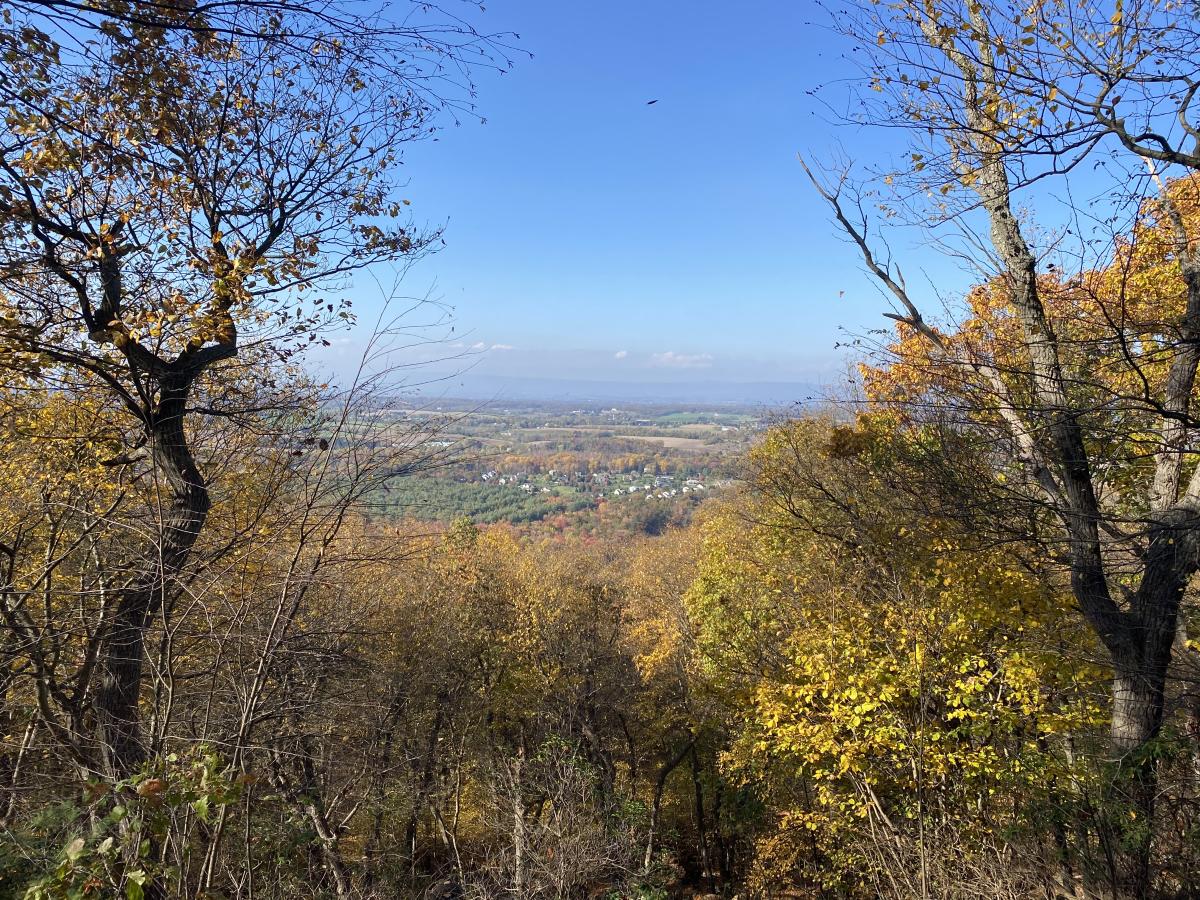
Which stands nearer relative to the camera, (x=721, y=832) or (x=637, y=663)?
(x=721, y=832)

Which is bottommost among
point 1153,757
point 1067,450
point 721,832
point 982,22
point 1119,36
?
point 721,832

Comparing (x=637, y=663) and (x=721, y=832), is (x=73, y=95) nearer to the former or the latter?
(x=637, y=663)

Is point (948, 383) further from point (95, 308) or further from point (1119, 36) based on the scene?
point (95, 308)

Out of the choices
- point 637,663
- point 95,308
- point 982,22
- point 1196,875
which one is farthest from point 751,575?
point 95,308

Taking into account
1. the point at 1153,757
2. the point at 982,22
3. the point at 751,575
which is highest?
the point at 982,22

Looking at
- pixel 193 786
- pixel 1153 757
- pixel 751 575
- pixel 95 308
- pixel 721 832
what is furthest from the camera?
pixel 721 832

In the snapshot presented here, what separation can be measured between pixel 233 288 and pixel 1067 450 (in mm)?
5912

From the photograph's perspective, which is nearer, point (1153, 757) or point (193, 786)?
point (193, 786)

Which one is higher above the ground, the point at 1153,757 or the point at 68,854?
the point at 68,854

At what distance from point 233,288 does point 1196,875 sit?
25.8 ft

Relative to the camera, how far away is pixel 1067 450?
391 cm

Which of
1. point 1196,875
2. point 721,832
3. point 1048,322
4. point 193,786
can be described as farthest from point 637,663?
point 193,786

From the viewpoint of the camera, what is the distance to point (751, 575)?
39.5 feet

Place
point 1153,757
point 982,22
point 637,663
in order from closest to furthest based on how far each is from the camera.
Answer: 1. point 982,22
2. point 1153,757
3. point 637,663
